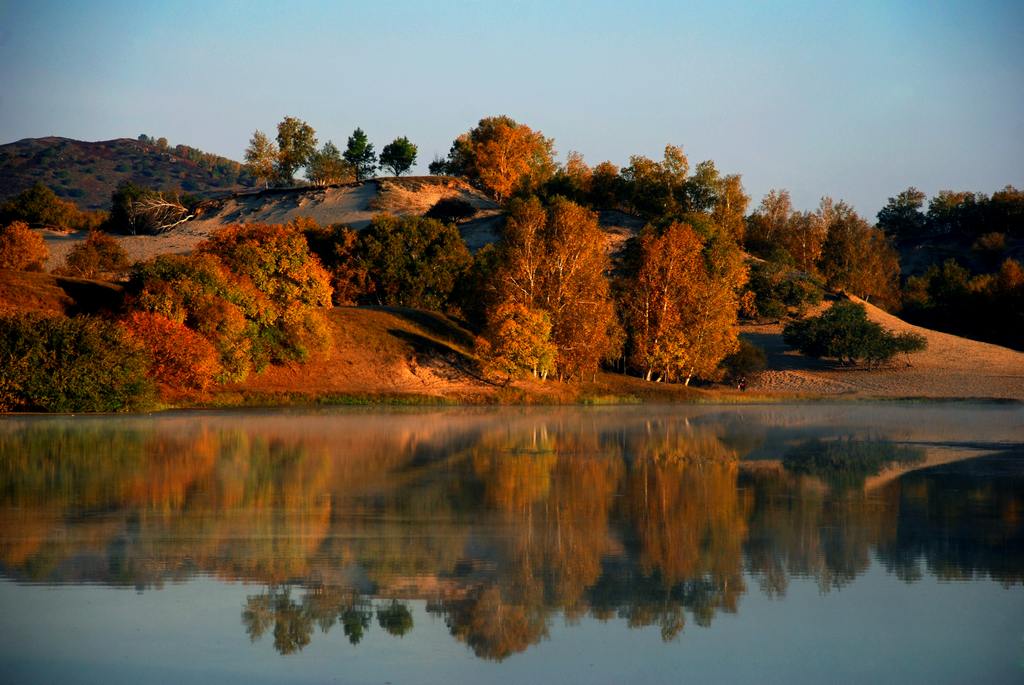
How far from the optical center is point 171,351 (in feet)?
146

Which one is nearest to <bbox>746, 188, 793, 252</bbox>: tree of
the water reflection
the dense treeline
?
the dense treeline

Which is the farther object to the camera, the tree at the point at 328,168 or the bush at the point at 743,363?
the tree at the point at 328,168

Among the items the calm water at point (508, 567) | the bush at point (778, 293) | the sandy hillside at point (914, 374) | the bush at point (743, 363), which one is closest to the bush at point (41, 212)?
the bush at point (778, 293)

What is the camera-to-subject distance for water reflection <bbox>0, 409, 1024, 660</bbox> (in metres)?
11.6

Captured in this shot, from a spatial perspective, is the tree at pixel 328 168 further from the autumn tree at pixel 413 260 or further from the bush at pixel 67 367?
the bush at pixel 67 367

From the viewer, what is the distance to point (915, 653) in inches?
386

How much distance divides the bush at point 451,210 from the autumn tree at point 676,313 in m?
38.0

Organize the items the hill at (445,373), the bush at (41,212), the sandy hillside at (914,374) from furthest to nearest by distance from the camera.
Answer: the bush at (41,212)
the sandy hillside at (914,374)
the hill at (445,373)

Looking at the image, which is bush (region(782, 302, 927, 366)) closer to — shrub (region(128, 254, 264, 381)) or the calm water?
shrub (region(128, 254, 264, 381))

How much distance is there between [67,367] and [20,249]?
1345 inches

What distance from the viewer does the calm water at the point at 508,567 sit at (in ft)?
31.4

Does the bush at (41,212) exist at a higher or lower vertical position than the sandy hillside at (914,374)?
higher

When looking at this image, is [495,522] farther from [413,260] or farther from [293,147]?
[293,147]

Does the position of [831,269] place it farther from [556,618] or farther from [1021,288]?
[556,618]
